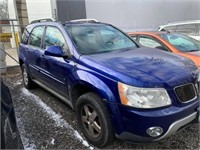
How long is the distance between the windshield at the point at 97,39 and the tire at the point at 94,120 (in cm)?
74

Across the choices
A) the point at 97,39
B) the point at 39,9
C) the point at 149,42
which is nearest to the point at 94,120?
the point at 97,39

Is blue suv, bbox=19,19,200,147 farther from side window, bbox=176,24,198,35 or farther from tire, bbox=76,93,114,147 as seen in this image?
side window, bbox=176,24,198,35

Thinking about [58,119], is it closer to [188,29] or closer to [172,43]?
[172,43]

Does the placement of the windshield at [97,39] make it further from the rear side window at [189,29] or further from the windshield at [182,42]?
the rear side window at [189,29]

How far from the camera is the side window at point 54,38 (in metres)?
3.37

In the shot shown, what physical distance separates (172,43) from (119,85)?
3054mm

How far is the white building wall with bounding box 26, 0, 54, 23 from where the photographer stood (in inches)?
468

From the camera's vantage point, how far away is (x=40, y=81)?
14.4 ft

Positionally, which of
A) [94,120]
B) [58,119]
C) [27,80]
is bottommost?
[58,119]

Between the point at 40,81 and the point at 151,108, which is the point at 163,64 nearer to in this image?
the point at 151,108

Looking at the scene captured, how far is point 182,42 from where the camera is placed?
16.8ft

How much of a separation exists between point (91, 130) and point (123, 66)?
0.95 m

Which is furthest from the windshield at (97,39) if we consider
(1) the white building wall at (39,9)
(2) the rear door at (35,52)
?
(1) the white building wall at (39,9)

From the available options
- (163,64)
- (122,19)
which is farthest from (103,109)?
(122,19)
